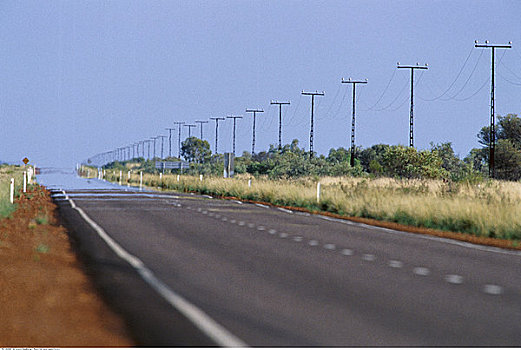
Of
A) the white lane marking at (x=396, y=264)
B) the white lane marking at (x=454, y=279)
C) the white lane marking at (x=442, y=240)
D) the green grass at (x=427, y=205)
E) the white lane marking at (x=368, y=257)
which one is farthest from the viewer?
the green grass at (x=427, y=205)

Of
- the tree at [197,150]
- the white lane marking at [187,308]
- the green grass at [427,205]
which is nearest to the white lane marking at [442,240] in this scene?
the green grass at [427,205]

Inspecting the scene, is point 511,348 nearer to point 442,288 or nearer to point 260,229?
point 442,288

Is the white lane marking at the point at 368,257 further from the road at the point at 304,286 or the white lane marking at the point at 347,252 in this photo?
the white lane marking at the point at 347,252

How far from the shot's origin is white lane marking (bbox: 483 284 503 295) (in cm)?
1070

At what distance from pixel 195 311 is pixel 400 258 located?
21.5 feet

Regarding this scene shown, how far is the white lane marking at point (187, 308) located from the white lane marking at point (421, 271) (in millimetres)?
4463

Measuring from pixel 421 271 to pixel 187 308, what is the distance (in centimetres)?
515

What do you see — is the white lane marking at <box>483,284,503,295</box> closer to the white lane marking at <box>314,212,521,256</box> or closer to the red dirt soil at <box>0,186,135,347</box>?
the white lane marking at <box>314,212,521,256</box>

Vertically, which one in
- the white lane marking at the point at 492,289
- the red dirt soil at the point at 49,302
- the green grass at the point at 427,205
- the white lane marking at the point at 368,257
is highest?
the green grass at the point at 427,205

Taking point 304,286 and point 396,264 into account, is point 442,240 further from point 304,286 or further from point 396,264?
point 304,286

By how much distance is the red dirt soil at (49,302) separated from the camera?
796cm

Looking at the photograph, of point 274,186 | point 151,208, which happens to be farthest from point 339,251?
point 274,186

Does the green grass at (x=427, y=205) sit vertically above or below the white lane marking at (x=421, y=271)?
above

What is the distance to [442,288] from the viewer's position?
11031 mm
